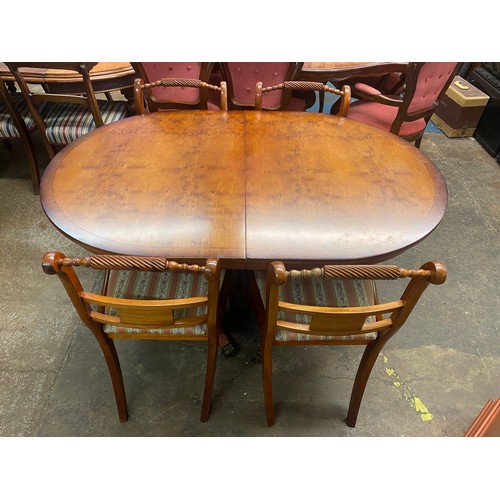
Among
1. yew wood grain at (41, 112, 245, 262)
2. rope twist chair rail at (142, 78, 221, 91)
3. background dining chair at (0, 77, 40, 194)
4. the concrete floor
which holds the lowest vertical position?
the concrete floor

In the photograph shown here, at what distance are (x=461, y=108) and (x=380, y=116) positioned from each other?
3.77 ft

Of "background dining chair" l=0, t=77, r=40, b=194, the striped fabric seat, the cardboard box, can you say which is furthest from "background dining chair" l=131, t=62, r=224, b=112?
the cardboard box

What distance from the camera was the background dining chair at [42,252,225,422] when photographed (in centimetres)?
91

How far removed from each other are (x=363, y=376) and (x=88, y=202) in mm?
1141

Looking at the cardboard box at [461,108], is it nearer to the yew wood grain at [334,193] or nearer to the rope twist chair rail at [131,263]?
the yew wood grain at [334,193]

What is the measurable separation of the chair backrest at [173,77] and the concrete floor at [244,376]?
3.76 feet

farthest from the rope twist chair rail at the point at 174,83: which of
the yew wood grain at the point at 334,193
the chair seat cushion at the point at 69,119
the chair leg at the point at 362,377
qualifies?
the chair leg at the point at 362,377

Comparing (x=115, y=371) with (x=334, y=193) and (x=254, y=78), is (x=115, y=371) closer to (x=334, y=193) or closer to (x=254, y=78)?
(x=334, y=193)

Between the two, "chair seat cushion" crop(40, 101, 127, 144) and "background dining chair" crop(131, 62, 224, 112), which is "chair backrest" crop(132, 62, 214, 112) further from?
"chair seat cushion" crop(40, 101, 127, 144)

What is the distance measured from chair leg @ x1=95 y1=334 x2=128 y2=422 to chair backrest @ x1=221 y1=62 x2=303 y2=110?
1.65 m

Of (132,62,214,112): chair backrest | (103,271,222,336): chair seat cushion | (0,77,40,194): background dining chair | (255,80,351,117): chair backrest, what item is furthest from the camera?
(0,77,40,194): background dining chair

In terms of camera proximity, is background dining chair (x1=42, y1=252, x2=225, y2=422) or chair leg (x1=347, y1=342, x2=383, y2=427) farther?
chair leg (x1=347, y1=342, x2=383, y2=427)

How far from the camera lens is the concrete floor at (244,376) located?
1460mm

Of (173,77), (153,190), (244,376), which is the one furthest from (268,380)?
(173,77)
